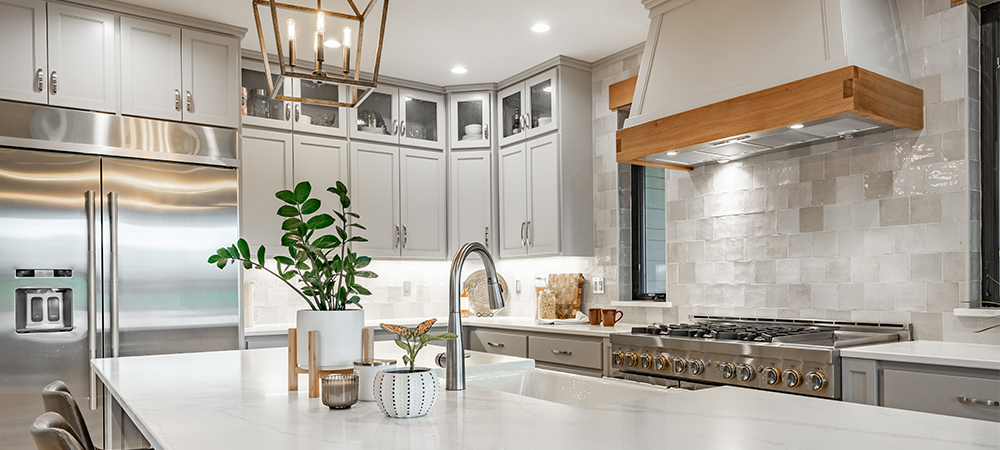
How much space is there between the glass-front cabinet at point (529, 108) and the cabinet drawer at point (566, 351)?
1.41 meters

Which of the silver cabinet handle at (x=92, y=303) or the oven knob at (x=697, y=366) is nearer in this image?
the oven knob at (x=697, y=366)

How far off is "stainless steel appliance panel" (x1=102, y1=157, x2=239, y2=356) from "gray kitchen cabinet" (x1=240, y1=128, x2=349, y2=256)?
0.33m

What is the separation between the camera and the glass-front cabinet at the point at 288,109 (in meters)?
4.27

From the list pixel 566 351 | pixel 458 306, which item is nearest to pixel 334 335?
pixel 458 306

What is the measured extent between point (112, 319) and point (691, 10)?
10.6 feet

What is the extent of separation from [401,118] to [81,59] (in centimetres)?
200

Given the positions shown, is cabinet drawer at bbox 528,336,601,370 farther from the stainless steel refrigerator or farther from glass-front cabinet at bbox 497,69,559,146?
the stainless steel refrigerator

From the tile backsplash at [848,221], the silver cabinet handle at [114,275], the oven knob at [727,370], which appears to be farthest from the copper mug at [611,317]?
the silver cabinet handle at [114,275]

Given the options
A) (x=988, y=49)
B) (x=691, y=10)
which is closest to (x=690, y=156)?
(x=691, y=10)

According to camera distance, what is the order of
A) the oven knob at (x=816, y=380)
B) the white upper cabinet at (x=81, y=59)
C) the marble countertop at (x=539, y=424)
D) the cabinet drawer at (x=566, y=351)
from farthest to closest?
the cabinet drawer at (x=566, y=351)
the white upper cabinet at (x=81, y=59)
the oven knob at (x=816, y=380)
the marble countertop at (x=539, y=424)

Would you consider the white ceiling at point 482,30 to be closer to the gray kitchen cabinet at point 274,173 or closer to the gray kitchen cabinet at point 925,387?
the gray kitchen cabinet at point 274,173

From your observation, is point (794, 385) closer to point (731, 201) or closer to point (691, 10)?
point (731, 201)

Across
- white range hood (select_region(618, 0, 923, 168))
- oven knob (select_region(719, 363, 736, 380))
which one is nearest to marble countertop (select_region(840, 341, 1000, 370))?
oven knob (select_region(719, 363, 736, 380))

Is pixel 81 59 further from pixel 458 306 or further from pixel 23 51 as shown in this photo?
pixel 458 306
